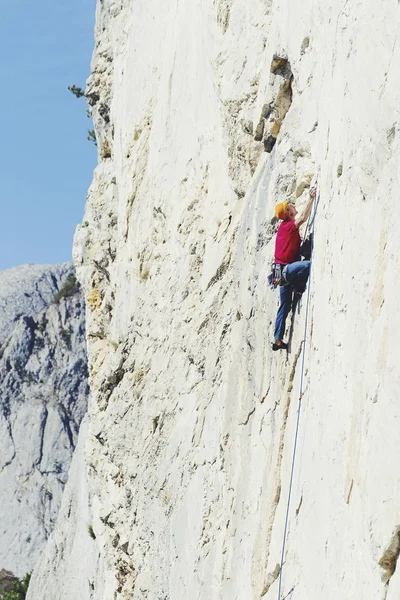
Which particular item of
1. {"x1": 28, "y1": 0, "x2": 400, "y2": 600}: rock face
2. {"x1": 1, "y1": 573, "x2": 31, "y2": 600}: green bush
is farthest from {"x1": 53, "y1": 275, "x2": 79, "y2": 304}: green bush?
{"x1": 28, "y1": 0, "x2": 400, "y2": 600}: rock face

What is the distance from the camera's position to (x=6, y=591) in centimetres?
4794

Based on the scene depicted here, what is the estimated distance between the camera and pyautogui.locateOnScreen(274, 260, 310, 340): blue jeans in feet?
37.8

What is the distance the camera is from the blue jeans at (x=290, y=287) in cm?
1151

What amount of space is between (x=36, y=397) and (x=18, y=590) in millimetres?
15051

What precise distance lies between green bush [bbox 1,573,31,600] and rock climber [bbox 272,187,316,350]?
37.0 m

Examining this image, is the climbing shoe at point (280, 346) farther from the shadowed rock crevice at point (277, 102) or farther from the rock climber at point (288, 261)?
the shadowed rock crevice at point (277, 102)

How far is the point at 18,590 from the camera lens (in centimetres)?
4662

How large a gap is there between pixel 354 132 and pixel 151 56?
13.2 metres

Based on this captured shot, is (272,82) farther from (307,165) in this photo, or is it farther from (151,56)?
(151,56)

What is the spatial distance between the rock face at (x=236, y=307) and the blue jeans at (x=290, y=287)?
8.0 inches

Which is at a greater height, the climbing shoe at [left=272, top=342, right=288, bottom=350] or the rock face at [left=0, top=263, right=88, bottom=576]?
the rock face at [left=0, top=263, right=88, bottom=576]

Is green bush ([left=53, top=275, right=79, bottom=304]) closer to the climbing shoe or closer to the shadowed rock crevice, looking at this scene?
the shadowed rock crevice

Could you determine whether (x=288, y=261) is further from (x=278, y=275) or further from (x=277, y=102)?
(x=277, y=102)

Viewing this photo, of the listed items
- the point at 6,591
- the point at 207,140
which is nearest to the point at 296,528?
→ the point at 207,140
